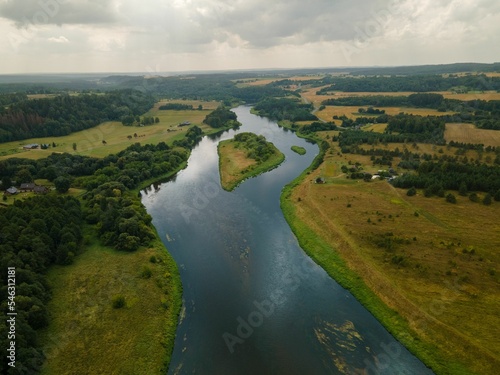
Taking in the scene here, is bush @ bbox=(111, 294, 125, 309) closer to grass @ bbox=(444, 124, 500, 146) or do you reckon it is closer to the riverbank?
the riverbank

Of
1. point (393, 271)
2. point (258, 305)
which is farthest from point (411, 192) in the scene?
point (258, 305)

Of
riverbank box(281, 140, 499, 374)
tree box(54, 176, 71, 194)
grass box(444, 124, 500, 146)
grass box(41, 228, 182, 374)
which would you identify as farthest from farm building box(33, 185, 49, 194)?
grass box(444, 124, 500, 146)

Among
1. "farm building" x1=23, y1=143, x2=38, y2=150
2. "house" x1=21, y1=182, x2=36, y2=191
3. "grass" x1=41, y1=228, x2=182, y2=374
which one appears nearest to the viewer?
"grass" x1=41, y1=228, x2=182, y2=374

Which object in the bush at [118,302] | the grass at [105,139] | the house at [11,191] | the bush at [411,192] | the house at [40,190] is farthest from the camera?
the grass at [105,139]

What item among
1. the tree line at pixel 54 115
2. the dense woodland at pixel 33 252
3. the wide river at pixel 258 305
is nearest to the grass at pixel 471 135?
the wide river at pixel 258 305

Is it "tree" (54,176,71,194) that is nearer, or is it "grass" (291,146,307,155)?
"tree" (54,176,71,194)

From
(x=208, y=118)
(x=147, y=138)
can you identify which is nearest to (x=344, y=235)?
(x=147, y=138)

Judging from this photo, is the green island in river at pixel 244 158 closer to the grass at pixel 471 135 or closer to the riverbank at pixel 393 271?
the riverbank at pixel 393 271

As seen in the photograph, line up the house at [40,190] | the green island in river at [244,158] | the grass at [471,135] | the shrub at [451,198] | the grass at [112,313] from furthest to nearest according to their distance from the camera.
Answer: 1. the grass at [471,135]
2. the green island in river at [244,158]
3. the house at [40,190]
4. the shrub at [451,198]
5. the grass at [112,313]
